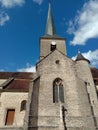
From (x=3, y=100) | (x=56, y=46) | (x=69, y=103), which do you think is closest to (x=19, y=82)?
(x=3, y=100)

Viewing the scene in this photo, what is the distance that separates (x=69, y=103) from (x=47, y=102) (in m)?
2.16

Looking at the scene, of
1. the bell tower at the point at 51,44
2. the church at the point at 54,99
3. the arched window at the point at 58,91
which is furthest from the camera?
the bell tower at the point at 51,44

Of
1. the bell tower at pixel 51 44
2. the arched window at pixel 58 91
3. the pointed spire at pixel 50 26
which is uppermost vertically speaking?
the pointed spire at pixel 50 26

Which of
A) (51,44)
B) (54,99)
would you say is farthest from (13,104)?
(51,44)

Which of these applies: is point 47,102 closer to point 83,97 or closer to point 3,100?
point 83,97

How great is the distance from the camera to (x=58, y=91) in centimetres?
1520

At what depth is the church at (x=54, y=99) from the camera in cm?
1289

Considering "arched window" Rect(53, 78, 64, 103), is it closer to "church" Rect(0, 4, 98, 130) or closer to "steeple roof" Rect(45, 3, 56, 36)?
"church" Rect(0, 4, 98, 130)

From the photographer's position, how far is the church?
42.3 feet

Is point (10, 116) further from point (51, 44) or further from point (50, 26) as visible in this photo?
point (50, 26)

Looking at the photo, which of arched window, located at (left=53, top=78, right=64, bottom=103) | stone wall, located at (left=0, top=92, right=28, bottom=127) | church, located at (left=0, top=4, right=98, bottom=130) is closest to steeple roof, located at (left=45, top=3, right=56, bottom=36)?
church, located at (left=0, top=4, right=98, bottom=130)

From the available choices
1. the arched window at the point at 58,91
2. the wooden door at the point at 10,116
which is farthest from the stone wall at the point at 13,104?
the arched window at the point at 58,91

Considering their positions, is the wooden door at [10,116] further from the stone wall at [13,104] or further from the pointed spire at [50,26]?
the pointed spire at [50,26]

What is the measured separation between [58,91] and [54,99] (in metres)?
1.00
